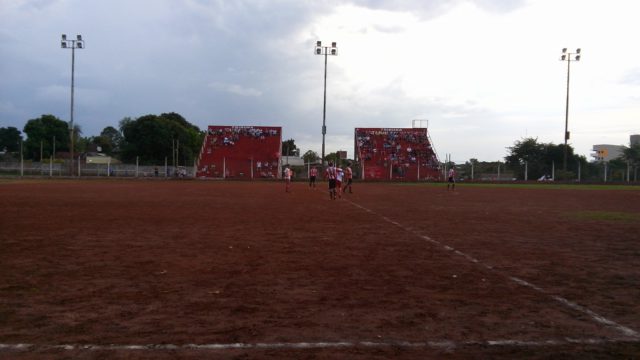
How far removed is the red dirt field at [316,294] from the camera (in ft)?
13.8

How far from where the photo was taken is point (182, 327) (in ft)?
15.2

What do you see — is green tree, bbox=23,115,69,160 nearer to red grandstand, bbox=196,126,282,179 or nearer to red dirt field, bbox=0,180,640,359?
red grandstand, bbox=196,126,282,179

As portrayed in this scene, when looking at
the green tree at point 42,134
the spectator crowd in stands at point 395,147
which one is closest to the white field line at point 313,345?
the spectator crowd in stands at point 395,147

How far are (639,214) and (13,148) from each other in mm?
116260

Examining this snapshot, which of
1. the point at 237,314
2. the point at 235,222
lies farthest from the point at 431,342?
the point at 235,222

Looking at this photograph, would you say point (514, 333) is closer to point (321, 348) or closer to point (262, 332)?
point (321, 348)

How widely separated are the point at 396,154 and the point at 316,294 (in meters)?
60.0

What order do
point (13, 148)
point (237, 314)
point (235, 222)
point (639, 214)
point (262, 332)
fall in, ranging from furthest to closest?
point (13, 148), point (639, 214), point (235, 222), point (237, 314), point (262, 332)

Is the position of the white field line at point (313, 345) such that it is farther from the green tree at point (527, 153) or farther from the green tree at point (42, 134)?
the green tree at point (42, 134)

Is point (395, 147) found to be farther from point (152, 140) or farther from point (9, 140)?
point (9, 140)

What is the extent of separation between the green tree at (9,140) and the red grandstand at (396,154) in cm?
7730

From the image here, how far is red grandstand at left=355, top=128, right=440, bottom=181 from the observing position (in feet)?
202

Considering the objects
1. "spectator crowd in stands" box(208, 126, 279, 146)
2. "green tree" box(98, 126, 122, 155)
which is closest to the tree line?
"spectator crowd in stands" box(208, 126, 279, 146)

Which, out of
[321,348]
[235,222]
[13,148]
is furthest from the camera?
[13,148]
